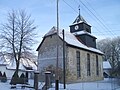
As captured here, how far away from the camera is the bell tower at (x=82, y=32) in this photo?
45.6m

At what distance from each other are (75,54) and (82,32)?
8.81 m

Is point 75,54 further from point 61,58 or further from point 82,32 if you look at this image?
point 82,32

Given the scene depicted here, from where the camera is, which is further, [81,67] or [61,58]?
[81,67]

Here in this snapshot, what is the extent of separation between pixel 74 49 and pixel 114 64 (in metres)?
43.0

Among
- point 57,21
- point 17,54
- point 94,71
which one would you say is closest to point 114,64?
point 94,71

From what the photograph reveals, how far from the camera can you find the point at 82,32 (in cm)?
4606

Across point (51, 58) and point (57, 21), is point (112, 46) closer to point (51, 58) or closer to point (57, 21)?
point (51, 58)

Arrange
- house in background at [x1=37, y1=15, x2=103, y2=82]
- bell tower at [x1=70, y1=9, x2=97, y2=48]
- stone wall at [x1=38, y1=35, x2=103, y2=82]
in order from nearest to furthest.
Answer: stone wall at [x1=38, y1=35, x2=103, y2=82]
house in background at [x1=37, y1=15, x2=103, y2=82]
bell tower at [x1=70, y1=9, x2=97, y2=48]

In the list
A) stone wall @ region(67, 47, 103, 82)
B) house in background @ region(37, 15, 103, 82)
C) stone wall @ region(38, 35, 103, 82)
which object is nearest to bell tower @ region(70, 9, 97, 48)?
house in background @ region(37, 15, 103, 82)

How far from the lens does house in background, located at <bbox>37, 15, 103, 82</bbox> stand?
37.3m

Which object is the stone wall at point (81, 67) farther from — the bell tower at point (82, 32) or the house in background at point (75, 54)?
the bell tower at point (82, 32)

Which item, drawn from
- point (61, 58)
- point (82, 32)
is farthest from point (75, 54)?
point (82, 32)

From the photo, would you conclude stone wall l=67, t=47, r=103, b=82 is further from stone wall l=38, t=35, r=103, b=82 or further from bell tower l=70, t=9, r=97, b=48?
bell tower l=70, t=9, r=97, b=48

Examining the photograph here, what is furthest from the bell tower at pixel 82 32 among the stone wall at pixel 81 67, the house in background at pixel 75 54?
the stone wall at pixel 81 67
